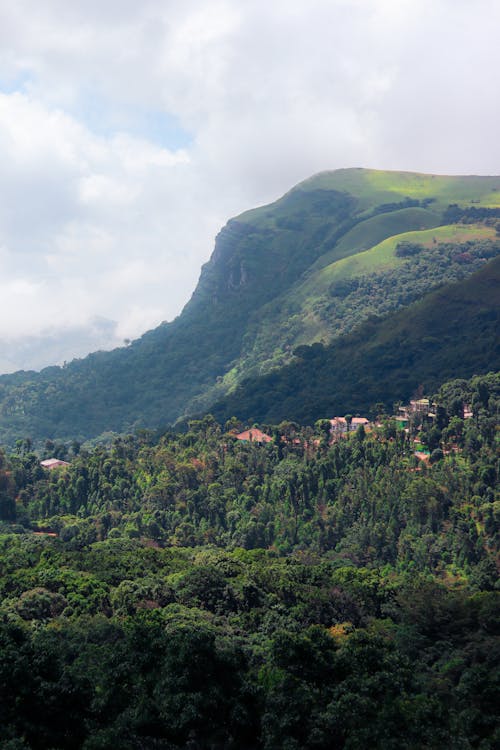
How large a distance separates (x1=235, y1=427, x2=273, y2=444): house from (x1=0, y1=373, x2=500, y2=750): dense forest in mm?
1722

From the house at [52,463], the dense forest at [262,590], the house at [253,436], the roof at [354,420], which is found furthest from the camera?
the house at [52,463]

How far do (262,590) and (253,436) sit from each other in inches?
2363

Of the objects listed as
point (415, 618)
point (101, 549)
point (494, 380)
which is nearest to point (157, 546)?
point (101, 549)

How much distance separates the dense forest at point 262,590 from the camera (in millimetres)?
32969

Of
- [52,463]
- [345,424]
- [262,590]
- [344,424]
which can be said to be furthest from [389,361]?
[262,590]

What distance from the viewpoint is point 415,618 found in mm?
52250

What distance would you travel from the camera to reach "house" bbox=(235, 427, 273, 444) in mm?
111812

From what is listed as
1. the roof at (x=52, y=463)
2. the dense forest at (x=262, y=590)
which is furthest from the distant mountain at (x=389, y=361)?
the roof at (x=52, y=463)

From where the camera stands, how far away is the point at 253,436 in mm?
115812

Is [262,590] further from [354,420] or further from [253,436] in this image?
[354,420]

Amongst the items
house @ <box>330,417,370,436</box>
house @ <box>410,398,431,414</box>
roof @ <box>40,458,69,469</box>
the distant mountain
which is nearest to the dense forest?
house @ <box>410,398,431,414</box>

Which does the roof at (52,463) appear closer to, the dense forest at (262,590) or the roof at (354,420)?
the dense forest at (262,590)

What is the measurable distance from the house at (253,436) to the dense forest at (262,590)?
1722 millimetres

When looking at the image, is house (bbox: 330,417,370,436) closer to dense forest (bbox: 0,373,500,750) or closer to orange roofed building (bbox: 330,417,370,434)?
orange roofed building (bbox: 330,417,370,434)
